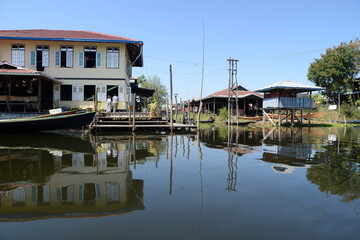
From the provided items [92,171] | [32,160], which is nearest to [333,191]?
[92,171]

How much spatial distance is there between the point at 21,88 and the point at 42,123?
23.2ft

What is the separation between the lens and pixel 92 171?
6.34 m

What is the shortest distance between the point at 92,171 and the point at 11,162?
2.52 metres

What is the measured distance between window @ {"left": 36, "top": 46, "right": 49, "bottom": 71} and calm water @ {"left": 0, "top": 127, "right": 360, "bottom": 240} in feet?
41.9

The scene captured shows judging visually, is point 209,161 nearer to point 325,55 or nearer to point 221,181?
point 221,181

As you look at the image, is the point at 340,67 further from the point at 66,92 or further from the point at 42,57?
the point at 42,57

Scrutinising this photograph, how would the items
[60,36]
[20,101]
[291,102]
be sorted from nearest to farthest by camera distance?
[20,101] → [60,36] → [291,102]

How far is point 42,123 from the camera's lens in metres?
13.4

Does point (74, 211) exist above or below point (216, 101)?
below

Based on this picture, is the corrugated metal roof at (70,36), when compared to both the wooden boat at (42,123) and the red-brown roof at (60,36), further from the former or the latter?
the wooden boat at (42,123)

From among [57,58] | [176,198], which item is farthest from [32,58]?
[176,198]

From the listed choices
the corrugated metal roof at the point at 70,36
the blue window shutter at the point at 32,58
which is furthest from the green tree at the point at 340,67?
the blue window shutter at the point at 32,58

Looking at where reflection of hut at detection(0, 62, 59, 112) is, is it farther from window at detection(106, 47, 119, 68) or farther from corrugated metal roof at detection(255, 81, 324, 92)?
corrugated metal roof at detection(255, 81, 324, 92)

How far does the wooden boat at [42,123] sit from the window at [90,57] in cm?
646
